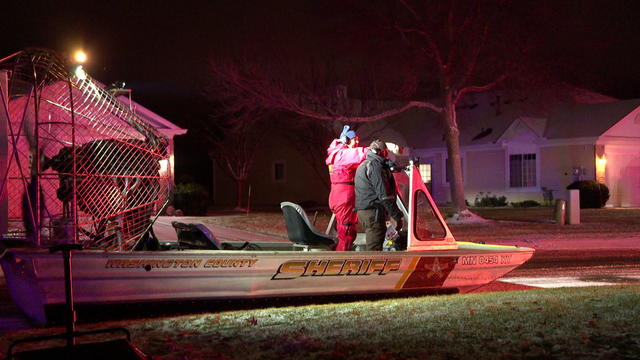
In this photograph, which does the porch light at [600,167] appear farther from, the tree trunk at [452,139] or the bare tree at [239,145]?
the bare tree at [239,145]

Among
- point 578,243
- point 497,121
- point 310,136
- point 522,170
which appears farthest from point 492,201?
point 578,243

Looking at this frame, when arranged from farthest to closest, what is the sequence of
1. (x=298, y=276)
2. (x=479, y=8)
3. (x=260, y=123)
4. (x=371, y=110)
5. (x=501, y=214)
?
1. (x=260, y=123)
2. (x=371, y=110)
3. (x=501, y=214)
4. (x=479, y=8)
5. (x=298, y=276)

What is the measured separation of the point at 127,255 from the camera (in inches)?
282

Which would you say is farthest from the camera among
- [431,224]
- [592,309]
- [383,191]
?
[431,224]

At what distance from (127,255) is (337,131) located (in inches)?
922

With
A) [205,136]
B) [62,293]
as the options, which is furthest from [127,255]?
[205,136]

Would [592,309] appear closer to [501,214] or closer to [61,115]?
[61,115]

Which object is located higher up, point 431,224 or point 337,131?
point 337,131

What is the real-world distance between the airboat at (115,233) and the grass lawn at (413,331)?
1.26 feet

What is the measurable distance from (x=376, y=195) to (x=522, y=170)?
25.3 m

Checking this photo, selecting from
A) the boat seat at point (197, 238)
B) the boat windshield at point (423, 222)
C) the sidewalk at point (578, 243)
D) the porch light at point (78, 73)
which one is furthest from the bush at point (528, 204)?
the porch light at point (78, 73)

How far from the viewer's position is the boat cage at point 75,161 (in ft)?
22.6

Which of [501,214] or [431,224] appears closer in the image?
[431,224]

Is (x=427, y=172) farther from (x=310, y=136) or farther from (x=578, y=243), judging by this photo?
(x=578, y=243)
